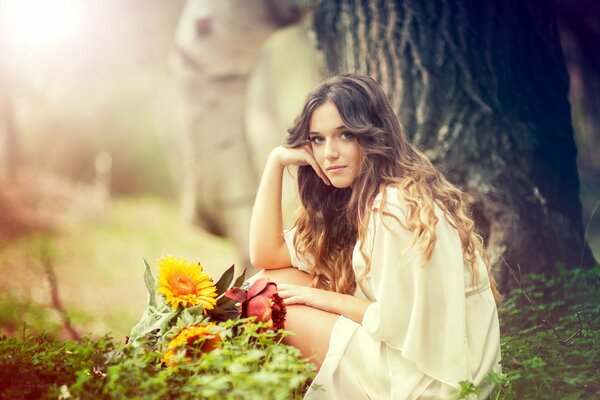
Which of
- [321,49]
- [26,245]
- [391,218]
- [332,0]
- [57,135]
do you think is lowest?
[26,245]

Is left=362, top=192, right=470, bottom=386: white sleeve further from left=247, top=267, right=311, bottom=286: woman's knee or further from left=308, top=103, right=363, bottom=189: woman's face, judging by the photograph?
left=247, top=267, right=311, bottom=286: woman's knee

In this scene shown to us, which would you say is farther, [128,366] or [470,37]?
[470,37]

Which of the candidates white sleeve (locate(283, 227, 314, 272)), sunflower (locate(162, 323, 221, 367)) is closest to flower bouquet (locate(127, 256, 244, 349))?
sunflower (locate(162, 323, 221, 367))

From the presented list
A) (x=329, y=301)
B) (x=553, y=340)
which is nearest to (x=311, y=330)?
(x=329, y=301)

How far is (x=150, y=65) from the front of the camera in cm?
987

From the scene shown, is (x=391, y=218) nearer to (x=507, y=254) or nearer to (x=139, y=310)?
(x=507, y=254)

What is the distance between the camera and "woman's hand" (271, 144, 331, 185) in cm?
280

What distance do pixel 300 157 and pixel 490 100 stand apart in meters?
1.27

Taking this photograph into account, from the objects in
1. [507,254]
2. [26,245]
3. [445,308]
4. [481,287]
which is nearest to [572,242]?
[507,254]

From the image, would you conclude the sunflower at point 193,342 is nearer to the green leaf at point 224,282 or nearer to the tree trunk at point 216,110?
the green leaf at point 224,282

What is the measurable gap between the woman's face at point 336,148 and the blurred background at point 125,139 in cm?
287

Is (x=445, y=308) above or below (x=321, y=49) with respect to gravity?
below

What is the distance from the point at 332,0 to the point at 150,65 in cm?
649

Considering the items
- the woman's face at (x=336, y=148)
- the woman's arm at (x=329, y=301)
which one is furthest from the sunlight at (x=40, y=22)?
the woman's arm at (x=329, y=301)
